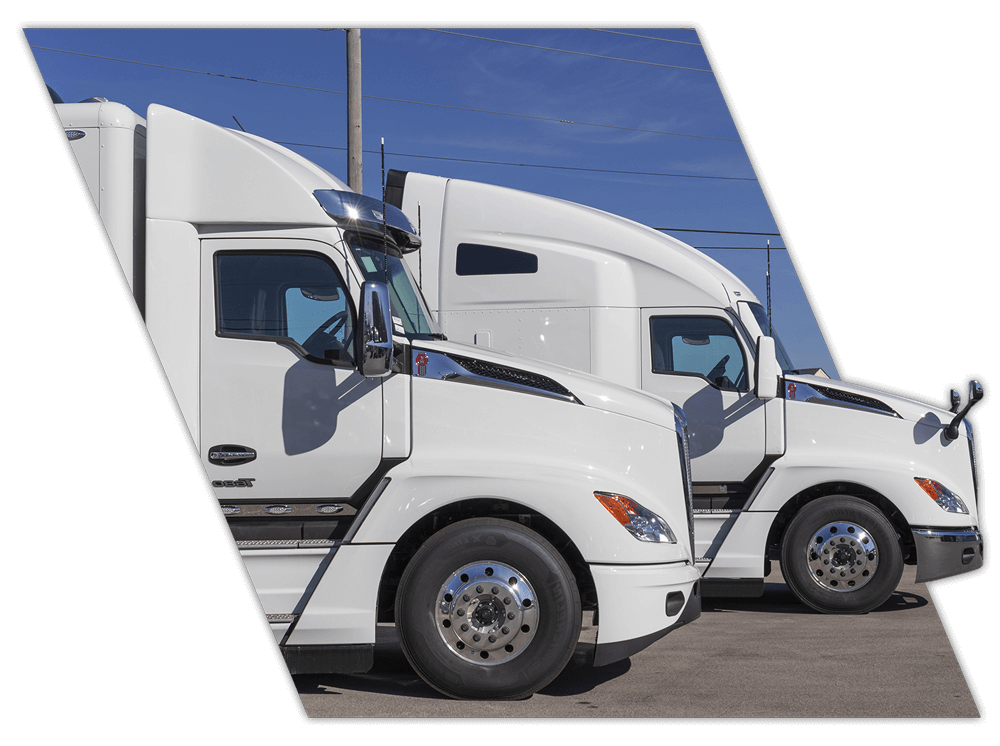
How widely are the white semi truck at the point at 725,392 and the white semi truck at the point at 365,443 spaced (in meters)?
2.69

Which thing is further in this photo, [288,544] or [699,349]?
[699,349]

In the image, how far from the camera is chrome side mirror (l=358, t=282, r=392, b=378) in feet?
16.3

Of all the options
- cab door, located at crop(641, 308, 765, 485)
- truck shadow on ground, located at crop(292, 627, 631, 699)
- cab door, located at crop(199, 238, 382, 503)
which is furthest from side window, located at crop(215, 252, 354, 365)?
cab door, located at crop(641, 308, 765, 485)

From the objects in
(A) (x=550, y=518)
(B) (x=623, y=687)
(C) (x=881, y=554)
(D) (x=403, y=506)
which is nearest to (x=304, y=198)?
(D) (x=403, y=506)

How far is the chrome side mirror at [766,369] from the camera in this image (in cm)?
808

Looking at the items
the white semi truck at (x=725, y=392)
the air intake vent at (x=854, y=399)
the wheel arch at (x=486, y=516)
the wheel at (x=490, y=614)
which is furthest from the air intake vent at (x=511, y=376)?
the air intake vent at (x=854, y=399)

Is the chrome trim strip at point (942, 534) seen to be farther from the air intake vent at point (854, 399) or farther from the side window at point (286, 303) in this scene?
the side window at point (286, 303)

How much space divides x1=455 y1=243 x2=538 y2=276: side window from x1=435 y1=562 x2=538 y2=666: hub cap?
A: 4.09 meters

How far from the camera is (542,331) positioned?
8.60 m

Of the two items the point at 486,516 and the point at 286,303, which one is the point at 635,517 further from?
the point at 286,303

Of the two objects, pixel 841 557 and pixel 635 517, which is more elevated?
pixel 635 517

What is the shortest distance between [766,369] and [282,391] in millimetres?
4390

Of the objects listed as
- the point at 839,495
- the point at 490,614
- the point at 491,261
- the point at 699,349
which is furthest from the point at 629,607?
the point at 491,261

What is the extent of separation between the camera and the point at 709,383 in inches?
331
